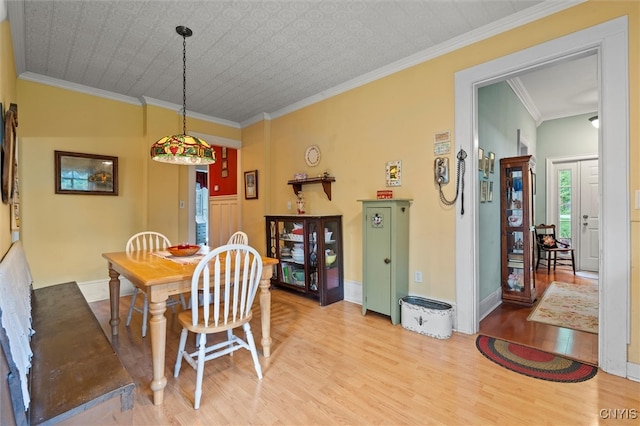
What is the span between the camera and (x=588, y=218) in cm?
513

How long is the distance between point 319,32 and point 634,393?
129 inches

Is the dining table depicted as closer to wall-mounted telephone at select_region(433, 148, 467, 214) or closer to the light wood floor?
the light wood floor

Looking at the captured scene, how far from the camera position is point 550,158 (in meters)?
5.40

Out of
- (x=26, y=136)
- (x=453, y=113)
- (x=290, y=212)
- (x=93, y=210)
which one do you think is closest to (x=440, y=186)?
(x=453, y=113)

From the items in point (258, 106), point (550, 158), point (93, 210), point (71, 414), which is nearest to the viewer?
point (71, 414)

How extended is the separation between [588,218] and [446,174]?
4208 millimetres

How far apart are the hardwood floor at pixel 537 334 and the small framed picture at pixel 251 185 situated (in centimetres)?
354

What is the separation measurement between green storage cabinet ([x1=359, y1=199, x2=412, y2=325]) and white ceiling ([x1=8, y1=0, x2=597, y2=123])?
57.8 inches

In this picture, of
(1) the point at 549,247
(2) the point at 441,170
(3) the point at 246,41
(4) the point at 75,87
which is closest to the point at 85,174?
(4) the point at 75,87

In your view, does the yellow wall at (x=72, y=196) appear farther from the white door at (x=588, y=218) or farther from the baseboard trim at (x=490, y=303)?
the white door at (x=588, y=218)

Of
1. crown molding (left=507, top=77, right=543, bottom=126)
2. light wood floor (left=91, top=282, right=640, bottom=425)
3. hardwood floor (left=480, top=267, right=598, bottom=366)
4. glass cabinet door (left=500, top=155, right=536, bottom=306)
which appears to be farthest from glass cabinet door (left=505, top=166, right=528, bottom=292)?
light wood floor (left=91, top=282, right=640, bottom=425)

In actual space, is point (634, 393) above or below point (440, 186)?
below

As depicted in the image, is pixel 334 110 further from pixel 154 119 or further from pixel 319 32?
pixel 154 119

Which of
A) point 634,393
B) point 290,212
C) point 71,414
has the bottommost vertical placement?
point 634,393
